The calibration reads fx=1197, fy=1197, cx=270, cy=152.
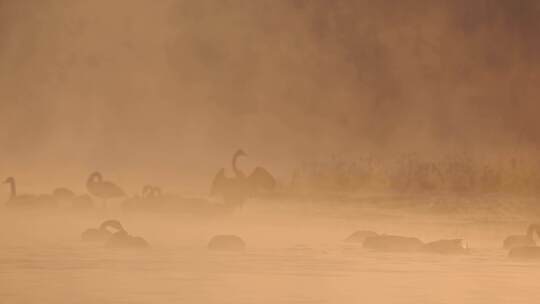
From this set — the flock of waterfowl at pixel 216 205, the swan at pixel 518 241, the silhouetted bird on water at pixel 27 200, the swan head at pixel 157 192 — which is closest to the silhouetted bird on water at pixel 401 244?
the flock of waterfowl at pixel 216 205

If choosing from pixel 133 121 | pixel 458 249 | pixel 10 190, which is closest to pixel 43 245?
pixel 10 190

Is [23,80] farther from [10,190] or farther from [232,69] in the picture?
[232,69]

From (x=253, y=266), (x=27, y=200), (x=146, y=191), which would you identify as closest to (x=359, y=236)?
(x=253, y=266)

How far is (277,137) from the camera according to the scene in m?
6.08

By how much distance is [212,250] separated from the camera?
18.9 feet

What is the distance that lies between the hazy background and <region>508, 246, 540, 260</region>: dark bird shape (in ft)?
1.84

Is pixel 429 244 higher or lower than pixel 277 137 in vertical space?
lower

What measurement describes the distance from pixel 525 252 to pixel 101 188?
6.95ft

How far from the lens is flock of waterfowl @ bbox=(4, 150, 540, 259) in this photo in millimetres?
5762

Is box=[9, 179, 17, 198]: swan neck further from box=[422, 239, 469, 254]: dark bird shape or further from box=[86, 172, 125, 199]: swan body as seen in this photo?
box=[422, 239, 469, 254]: dark bird shape

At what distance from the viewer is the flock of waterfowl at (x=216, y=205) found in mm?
5762

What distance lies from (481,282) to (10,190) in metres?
2.30

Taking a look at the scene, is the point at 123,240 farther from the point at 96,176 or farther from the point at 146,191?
the point at 96,176

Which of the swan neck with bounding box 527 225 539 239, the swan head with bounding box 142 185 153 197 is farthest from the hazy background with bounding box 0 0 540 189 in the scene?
the swan neck with bounding box 527 225 539 239
